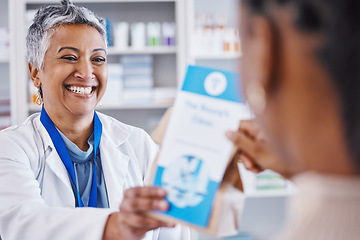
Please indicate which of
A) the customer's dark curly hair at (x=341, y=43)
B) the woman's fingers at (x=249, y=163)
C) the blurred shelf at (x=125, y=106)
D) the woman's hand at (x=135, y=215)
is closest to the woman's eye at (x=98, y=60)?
the woman's hand at (x=135, y=215)

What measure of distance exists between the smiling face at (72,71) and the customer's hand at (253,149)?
0.91 m

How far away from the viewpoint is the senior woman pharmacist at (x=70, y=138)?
4.58 feet

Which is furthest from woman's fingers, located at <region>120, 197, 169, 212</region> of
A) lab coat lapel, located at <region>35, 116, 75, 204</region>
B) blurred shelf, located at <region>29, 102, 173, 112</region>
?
blurred shelf, located at <region>29, 102, 173, 112</region>

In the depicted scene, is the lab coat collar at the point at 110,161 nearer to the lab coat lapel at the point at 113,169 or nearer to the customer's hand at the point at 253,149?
the lab coat lapel at the point at 113,169

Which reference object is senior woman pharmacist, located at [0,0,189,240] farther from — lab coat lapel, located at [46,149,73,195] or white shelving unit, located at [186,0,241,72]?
white shelving unit, located at [186,0,241,72]

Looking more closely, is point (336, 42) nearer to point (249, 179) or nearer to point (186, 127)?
point (186, 127)

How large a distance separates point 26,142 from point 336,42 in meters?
1.29

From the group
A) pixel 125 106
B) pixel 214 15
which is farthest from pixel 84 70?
pixel 214 15

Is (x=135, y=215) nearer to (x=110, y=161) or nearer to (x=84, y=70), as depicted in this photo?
(x=110, y=161)

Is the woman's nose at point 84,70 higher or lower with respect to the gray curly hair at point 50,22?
lower

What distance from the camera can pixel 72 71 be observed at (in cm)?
159

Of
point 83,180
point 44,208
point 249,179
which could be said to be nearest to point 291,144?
point 44,208

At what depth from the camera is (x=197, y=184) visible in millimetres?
744

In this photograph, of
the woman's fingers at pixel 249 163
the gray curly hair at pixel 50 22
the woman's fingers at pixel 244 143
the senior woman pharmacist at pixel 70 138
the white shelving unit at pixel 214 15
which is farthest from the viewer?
the white shelving unit at pixel 214 15
